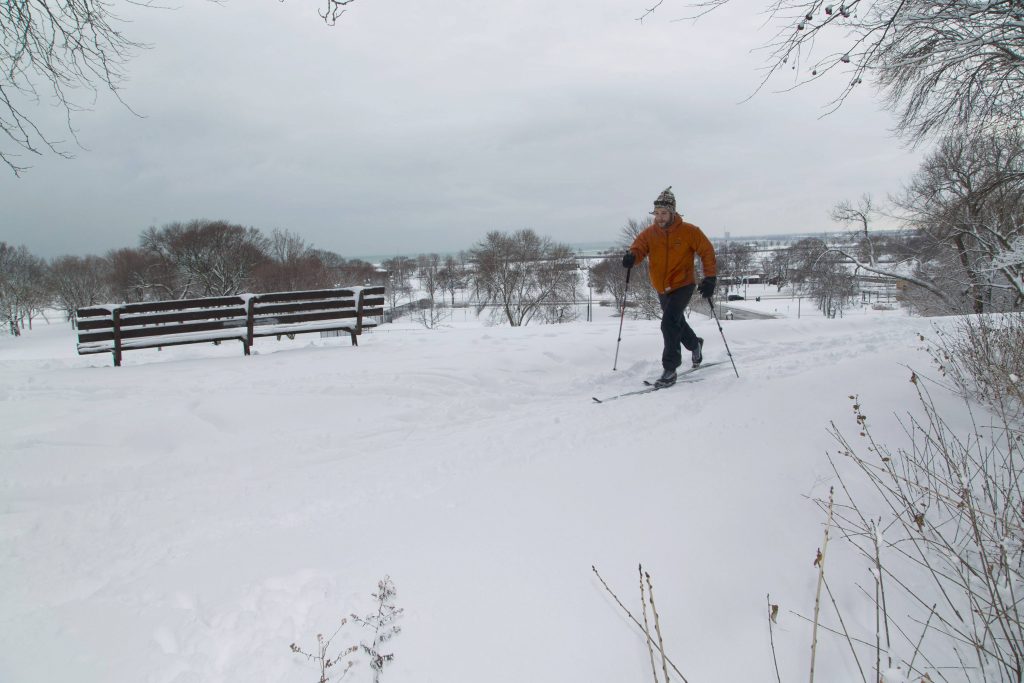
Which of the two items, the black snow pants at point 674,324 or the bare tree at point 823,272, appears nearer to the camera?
the black snow pants at point 674,324

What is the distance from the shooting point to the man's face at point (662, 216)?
575 cm

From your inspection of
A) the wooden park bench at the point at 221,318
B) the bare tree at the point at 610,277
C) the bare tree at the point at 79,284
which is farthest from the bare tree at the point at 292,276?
the wooden park bench at the point at 221,318

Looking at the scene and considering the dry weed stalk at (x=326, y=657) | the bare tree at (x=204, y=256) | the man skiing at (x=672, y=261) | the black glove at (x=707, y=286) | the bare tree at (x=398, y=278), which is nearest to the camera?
the dry weed stalk at (x=326, y=657)

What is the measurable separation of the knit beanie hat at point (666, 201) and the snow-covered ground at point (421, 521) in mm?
2044

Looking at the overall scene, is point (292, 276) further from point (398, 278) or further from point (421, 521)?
point (421, 521)

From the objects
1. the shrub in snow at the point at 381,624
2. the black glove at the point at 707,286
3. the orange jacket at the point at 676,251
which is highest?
the orange jacket at the point at 676,251

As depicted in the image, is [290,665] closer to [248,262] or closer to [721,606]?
Result: [721,606]

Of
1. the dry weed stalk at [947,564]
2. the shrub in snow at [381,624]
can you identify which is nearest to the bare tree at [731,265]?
the dry weed stalk at [947,564]

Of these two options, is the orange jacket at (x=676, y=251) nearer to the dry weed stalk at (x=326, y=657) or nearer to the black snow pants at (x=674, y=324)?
the black snow pants at (x=674, y=324)

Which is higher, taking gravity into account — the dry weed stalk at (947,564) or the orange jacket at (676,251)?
the orange jacket at (676,251)

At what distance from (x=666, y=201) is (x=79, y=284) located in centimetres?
6689

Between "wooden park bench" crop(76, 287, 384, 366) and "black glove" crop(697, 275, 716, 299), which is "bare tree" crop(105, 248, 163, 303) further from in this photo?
"black glove" crop(697, 275, 716, 299)

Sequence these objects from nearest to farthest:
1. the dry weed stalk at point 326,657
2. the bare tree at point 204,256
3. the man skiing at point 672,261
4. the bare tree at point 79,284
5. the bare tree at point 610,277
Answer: the dry weed stalk at point 326,657, the man skiing at point 672,261, the bare tree at point 204,256, the bare tree at point 610,277, the bare tree at point 79,284

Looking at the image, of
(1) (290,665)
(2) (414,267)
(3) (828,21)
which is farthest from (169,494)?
(2) (414,267)
